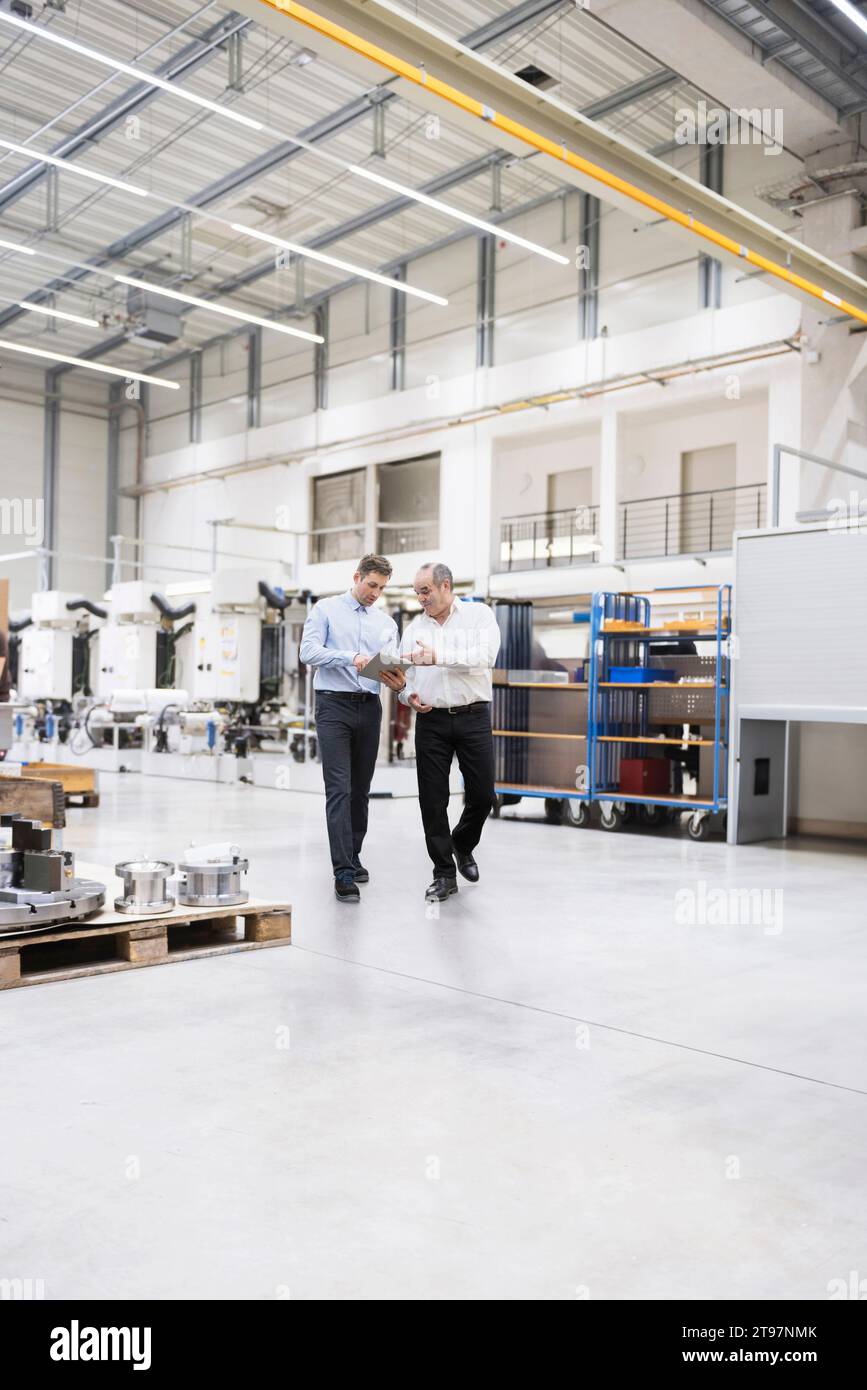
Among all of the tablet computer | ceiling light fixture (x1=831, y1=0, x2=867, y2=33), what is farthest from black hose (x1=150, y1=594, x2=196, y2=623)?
ceiling light fixture (x1=831, y1=0, x2=867, y2=33)

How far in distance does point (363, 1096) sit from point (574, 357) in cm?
1377

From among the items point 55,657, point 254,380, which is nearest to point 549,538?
point 254,380

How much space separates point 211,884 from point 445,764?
1553 millimetres

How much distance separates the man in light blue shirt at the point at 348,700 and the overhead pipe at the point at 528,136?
3039 millimetres

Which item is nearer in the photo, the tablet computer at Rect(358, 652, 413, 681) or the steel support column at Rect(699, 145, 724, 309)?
the tablet computer at Rect(358, 652, 413, 681)

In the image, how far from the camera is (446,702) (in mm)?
5148

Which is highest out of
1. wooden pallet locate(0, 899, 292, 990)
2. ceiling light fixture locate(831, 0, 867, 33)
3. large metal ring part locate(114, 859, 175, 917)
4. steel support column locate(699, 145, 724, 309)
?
steel support column locate(699, 145, 724, 309)

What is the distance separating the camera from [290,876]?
231 inches

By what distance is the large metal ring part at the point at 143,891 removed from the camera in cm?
386

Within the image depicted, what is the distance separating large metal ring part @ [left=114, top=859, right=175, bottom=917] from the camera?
386 centimetres

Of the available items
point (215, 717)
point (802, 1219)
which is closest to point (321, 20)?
point (802, 1219)

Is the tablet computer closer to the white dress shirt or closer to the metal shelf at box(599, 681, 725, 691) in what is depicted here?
the white dress shirt

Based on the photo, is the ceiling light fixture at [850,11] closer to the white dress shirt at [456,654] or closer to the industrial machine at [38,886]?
the white dress shirt at [456,654]

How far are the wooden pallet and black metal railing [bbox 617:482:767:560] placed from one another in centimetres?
1167
